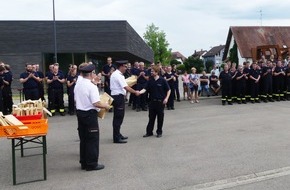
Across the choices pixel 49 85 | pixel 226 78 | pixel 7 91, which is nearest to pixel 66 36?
pixel 7 91

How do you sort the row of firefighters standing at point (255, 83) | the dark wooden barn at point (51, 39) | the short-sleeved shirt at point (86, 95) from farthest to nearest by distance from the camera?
the dark wooden barn at point (51, 39), the row of firefighters standing at point (255, 83), the short-sleeved shirt at point (86, 95)

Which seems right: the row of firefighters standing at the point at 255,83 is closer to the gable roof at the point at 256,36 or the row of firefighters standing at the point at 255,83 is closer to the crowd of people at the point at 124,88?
the crowd of people at the point at 124,88

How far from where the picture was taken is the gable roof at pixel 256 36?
5606cm

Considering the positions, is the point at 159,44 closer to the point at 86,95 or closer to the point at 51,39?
the point at 51,39

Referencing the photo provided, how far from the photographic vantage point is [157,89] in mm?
9797

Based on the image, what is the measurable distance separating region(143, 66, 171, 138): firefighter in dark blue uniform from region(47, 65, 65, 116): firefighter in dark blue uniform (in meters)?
5.46

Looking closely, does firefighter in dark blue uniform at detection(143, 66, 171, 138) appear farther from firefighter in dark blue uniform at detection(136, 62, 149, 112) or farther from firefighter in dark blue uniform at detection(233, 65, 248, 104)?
firefighter in dark blue uniform at detection(233, 65, 248, 104)

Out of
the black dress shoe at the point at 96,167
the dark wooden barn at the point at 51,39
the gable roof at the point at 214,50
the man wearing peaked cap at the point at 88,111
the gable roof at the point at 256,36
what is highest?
the gable roof at the point at 214,50

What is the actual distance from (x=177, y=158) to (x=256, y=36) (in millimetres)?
54255

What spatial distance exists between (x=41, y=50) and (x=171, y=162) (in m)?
24.5

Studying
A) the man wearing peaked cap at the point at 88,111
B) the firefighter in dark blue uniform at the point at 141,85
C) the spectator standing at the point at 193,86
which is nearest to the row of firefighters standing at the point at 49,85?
the firefighter in dark blue uniform at the point at 141,85

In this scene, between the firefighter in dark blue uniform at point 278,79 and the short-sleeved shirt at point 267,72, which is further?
the firefighter in dark blue uniform at point 278,79

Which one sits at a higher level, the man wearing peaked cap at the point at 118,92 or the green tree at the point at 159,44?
the green tree at the point at 159,44

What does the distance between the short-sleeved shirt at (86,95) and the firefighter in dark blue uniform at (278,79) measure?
1275cm
